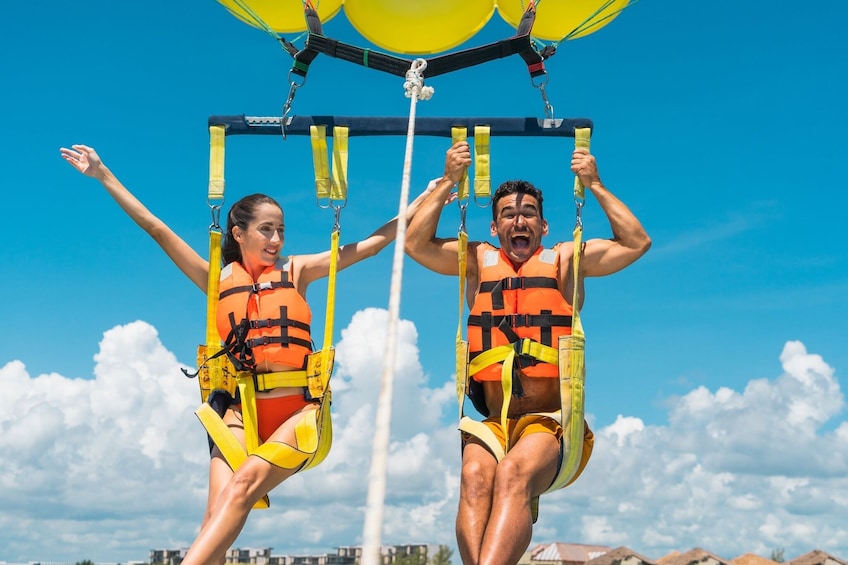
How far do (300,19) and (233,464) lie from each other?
321cm

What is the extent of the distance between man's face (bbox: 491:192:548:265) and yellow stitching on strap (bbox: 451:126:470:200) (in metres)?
0.30

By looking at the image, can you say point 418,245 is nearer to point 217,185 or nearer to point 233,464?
point 217,185

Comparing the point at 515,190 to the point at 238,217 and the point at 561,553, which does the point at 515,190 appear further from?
the point at 561,553

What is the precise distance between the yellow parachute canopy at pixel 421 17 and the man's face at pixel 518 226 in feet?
4.35

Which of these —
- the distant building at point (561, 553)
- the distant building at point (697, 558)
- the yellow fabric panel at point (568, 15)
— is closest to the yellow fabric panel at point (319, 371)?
the yellow fabric panel at point (568, 15)

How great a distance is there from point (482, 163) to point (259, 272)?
171cm

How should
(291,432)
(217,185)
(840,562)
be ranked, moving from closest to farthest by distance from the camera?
(291,432), (217,185), (840,562)

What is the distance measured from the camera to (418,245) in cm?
632

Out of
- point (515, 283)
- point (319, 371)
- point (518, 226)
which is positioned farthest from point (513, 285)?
point (319, 371)

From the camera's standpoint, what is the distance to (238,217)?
645 cm

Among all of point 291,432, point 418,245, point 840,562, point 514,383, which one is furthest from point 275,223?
point 840,562

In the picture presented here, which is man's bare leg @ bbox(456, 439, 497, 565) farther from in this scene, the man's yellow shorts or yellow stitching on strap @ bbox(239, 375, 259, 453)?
yellow stitching on strap @ bbox(239, 375, 259, 453)

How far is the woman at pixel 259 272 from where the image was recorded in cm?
576

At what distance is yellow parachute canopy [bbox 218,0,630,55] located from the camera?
6.69 meters
